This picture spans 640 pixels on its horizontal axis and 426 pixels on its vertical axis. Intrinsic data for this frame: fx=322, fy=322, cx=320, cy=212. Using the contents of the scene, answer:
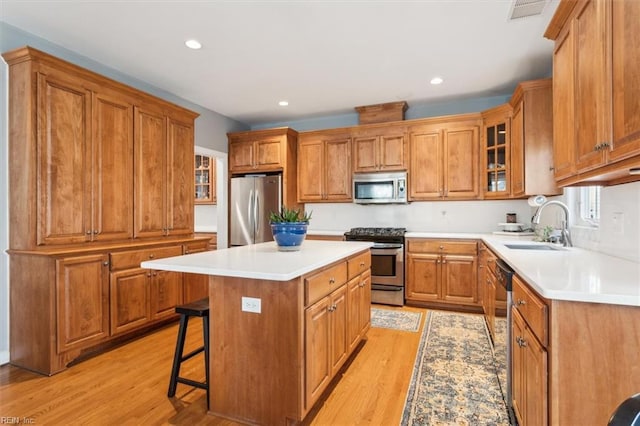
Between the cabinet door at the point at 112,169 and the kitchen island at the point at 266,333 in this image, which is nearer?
the kitchen island at the point at 266,333

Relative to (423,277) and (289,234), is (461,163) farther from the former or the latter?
(289,234)

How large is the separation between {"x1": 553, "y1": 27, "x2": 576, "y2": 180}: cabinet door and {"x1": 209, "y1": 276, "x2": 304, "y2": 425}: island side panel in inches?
66.5

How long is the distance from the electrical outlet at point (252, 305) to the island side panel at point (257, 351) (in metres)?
0.02

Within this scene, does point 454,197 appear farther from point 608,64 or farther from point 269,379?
point 269,379

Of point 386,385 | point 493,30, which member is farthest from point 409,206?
point 386,385

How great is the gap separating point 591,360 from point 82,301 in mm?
3197

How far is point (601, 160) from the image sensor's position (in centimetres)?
144

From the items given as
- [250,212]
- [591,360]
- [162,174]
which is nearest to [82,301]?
[162,174]

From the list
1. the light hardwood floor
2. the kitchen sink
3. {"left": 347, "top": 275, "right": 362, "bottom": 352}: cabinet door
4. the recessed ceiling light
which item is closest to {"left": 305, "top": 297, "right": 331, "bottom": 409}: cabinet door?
the light hardwood floor

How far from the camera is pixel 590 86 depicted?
1.53 metres

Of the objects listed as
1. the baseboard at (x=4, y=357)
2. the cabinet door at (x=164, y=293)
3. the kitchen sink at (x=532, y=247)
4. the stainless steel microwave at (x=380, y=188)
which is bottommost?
the baseboard at (x=4, y=357)

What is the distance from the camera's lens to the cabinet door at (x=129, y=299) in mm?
2805

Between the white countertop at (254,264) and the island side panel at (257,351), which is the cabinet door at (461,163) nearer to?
the white countertop at (254,264)

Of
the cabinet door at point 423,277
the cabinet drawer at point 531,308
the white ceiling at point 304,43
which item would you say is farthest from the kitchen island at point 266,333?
the cabinet door at point 423,277
